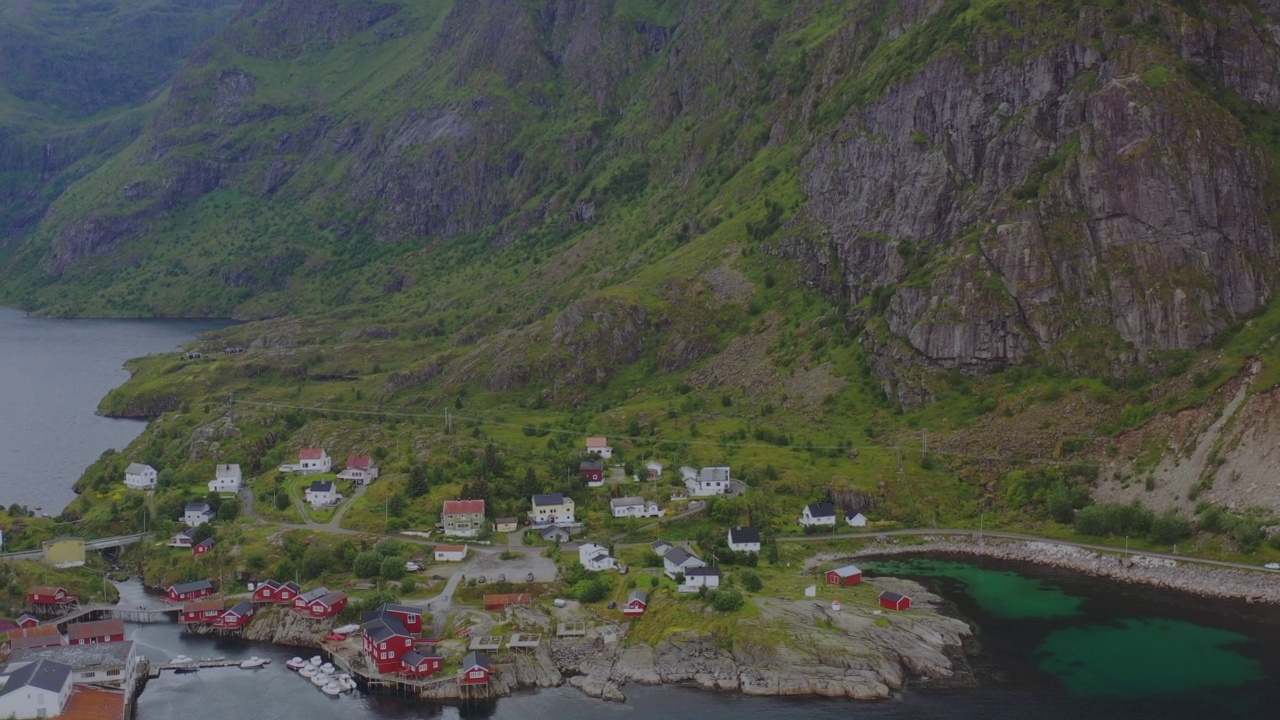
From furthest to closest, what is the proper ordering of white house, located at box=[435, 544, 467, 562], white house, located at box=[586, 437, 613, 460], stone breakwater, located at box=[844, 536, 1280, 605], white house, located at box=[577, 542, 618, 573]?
1. white house, located at box=[586, 437, 613, 460]
2. white house, located at box=[435, 544, 467, 562]
3. white house, located at box=[577, 542, 618, 573]
4. stone breakwater, located at box=[844, 536, 1280, 605]

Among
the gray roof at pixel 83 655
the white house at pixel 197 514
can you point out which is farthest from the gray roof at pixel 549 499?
the gray roof at pixel 83 655

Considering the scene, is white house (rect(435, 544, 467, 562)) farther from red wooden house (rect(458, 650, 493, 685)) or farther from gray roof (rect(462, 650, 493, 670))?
red wooden house (rect(458, 650, 493, 685))

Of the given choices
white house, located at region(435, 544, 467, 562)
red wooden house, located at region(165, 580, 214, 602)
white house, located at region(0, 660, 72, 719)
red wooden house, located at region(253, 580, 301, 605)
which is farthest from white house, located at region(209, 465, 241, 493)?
white house, located at region(0, 660, 72, 719)

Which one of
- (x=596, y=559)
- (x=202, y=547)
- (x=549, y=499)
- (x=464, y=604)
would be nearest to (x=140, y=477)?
(x=202, y=547)

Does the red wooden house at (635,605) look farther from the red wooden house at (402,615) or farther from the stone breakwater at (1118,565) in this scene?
the stone breakwater at (1118,565)

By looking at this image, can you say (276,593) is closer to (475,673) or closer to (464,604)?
(464,604)

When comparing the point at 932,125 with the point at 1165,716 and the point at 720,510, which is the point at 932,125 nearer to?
the point at 720,510
